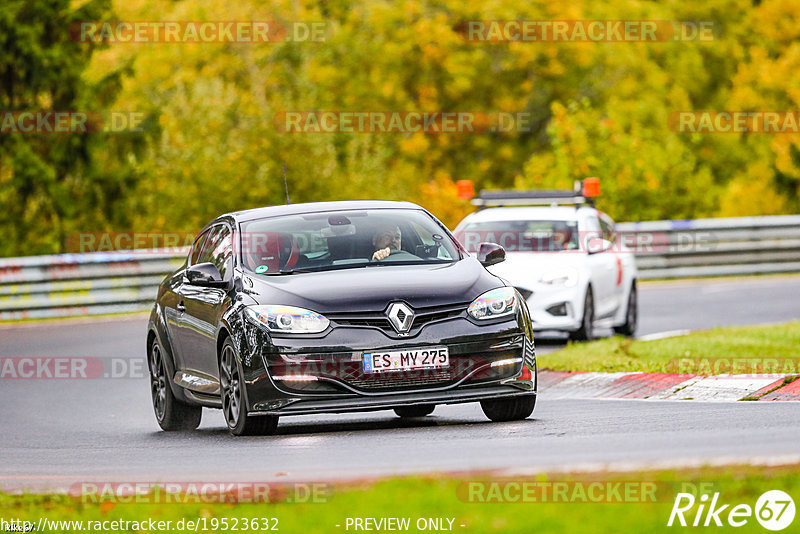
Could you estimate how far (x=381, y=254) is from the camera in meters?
12.1

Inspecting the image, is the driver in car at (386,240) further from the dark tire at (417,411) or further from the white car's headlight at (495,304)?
the dark tire at (417,411)

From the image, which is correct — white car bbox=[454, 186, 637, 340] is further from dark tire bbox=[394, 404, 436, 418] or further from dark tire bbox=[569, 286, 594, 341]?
dark tire bbox=[394, 404, 436, 418]

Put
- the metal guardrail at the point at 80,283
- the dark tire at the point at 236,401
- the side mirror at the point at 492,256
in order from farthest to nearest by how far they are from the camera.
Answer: the metal guardrail at the point at 80,283, the side mirror at the point at 492,256, the dark tire at the point at 236,401

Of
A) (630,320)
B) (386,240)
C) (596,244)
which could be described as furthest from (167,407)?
(630,320)

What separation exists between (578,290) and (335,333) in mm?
9270

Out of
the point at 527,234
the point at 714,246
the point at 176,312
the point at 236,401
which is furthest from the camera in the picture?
the point at 714,246

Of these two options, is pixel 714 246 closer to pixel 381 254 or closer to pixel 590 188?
pixel 590 188

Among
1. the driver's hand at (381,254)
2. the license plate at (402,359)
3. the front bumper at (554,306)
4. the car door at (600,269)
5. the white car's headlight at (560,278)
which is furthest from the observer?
the car door at (600,269)

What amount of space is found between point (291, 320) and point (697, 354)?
22.6 ft

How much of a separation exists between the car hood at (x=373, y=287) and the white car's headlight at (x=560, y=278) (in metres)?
8.11

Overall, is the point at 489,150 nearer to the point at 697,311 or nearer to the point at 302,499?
the point at 697,311

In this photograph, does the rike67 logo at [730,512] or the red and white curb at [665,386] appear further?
the red and white curb at [665,386]

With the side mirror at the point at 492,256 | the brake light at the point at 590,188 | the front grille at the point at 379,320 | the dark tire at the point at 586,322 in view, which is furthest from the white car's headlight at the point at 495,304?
the brake light at the point at 590,188

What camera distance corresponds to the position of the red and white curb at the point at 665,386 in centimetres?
1300
